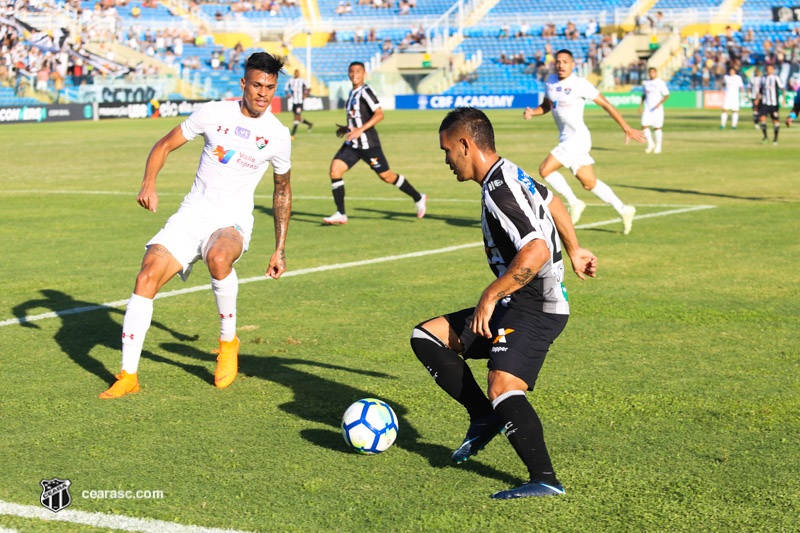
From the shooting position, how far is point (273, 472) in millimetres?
4566

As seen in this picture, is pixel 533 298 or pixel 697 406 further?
pixel 697 406

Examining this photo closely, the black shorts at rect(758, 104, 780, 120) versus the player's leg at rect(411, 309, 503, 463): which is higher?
the black shorts at rect(758, 104, 780, 120)

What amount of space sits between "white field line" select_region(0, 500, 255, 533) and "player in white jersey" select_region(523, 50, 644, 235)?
31.1ft

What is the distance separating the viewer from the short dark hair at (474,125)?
443cm

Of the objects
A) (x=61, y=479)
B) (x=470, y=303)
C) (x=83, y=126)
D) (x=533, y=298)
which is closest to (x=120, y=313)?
(x=470, y=303)

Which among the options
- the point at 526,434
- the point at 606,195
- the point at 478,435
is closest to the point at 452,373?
the point at 478,435

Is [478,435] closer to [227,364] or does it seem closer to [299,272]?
[227,364]

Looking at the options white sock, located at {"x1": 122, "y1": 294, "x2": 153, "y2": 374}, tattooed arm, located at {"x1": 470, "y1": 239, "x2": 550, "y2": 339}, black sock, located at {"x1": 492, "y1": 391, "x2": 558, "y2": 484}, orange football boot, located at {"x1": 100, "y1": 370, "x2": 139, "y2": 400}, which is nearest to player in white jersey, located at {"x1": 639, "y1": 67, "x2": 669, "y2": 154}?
white sock, located at {"x1": 122, "y1": 294, "x2": 153, "y2": 374}

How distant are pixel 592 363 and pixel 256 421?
95.3 inches

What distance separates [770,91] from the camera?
96.7 feet

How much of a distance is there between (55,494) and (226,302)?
2259 mm

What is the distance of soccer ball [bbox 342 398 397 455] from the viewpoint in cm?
474

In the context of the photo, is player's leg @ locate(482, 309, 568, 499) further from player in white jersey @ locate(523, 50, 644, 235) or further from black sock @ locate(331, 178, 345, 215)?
black sock @ locate(331, 178, 345, 215)

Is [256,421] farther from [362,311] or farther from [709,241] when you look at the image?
[709,241]
